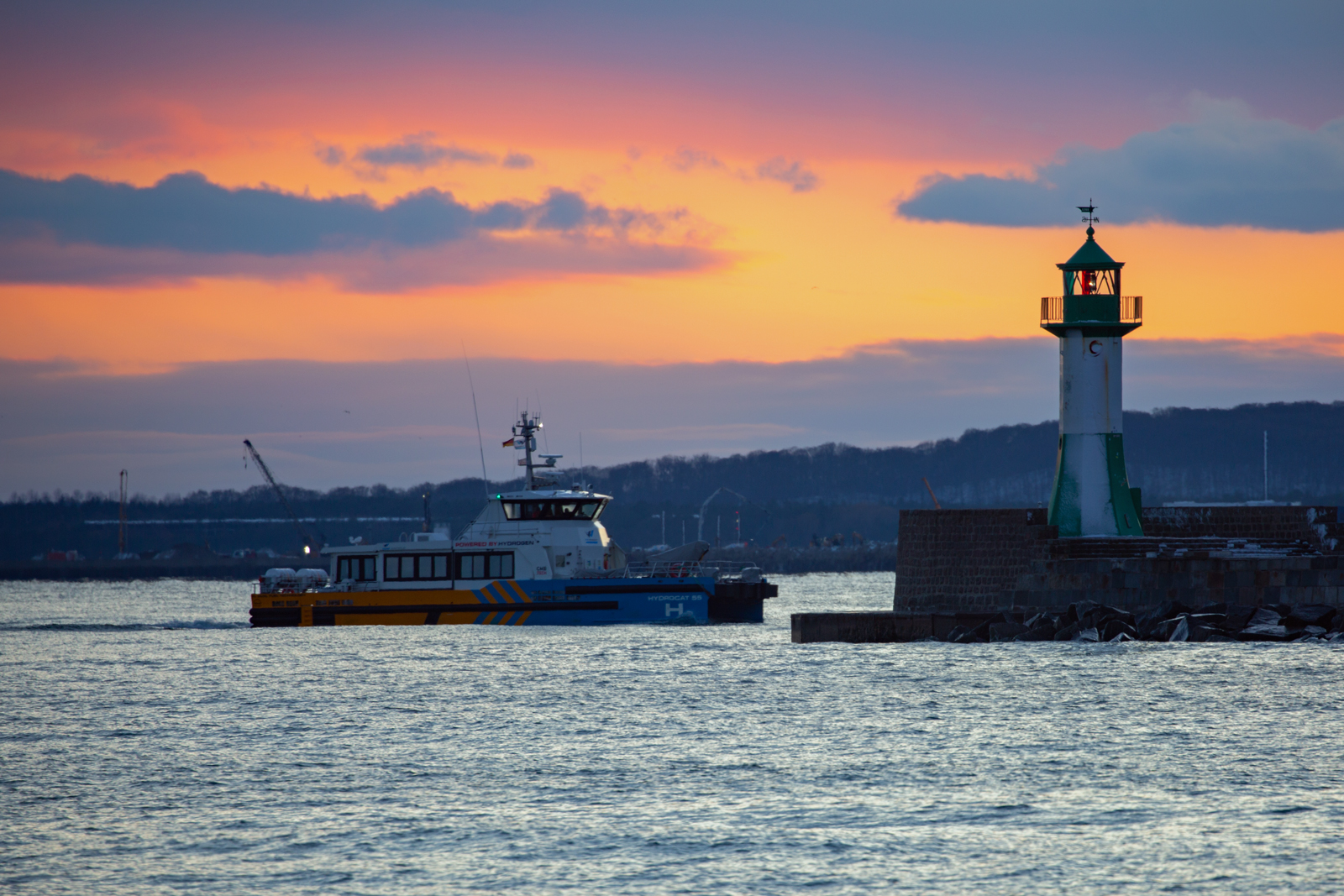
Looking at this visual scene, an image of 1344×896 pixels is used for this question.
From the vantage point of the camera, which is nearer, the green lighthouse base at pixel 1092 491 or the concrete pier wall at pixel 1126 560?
the concrete pier wall at pixel 1126 560

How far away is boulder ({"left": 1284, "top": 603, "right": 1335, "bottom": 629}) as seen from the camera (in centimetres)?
2727

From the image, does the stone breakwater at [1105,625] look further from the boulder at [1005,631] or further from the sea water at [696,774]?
the sea water at [696,774]

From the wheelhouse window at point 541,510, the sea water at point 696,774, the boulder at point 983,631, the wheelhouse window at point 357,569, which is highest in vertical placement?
the wheelhouse window at point 541,510

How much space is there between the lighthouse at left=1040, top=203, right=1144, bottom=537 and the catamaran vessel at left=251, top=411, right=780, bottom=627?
31.6ft

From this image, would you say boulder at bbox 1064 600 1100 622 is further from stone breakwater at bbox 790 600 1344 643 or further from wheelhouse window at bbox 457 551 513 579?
wheelhouse window at bbox 457 551 513 579

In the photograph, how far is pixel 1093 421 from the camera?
3184 centimetres

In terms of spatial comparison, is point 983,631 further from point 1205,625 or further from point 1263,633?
point 1263,633

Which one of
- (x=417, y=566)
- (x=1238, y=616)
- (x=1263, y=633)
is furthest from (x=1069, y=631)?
(x=417, y=566)

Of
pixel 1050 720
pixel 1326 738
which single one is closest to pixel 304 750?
pixel 1050 720

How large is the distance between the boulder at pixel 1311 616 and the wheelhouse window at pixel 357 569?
2290 cm

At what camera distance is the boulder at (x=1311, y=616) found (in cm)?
2727

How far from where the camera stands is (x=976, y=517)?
31.8 meters

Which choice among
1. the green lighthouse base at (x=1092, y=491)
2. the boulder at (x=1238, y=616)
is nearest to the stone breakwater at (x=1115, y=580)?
the boulder at (x=1238, y=616)

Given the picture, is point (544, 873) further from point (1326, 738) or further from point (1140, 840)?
point (1326, 738)
